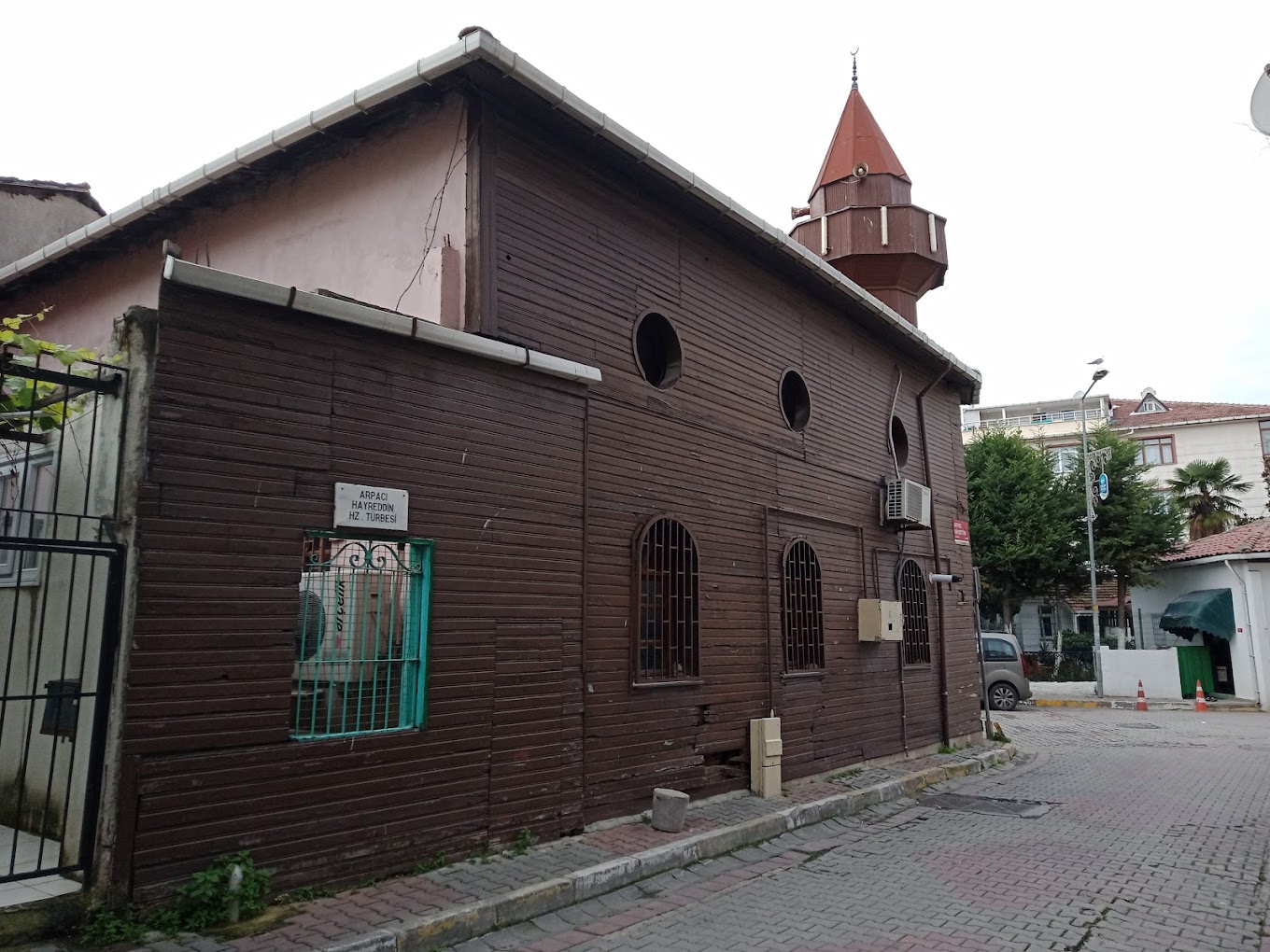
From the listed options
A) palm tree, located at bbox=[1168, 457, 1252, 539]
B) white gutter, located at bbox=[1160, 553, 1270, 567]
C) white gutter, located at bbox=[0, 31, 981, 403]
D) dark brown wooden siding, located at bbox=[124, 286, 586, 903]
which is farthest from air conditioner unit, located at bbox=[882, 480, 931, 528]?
palm tree, located at bbox=[1168, 457, 1252, 539]

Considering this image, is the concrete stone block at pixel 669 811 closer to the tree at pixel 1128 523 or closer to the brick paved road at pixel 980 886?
the brick paved road at pixel 980 886

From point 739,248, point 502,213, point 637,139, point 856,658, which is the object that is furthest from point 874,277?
point 502,213

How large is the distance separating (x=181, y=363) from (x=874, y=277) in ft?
41.8

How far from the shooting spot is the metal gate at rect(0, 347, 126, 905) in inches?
189

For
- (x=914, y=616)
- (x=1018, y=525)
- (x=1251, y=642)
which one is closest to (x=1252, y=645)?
(x=1251, y=642)

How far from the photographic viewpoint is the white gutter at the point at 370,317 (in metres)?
5.30

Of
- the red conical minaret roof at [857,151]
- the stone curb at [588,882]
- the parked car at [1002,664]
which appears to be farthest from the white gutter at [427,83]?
the parked car at [1002,664]

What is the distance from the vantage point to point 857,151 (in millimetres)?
16406

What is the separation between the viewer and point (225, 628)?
17.4 feet

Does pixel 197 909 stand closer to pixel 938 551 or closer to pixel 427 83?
pixel 427 83

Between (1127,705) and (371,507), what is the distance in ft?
77.5

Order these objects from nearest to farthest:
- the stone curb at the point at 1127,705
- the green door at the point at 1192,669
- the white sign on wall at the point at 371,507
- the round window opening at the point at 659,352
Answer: the white sign on wall at the point at 371,507 → the round window opening at the point at 659,352 → the stone curb at the point at 1127,705 → the green door at the point at 1192,669

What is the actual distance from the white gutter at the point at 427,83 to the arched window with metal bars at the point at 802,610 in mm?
3545

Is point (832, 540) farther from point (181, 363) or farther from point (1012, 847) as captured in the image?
point (181, 363)
